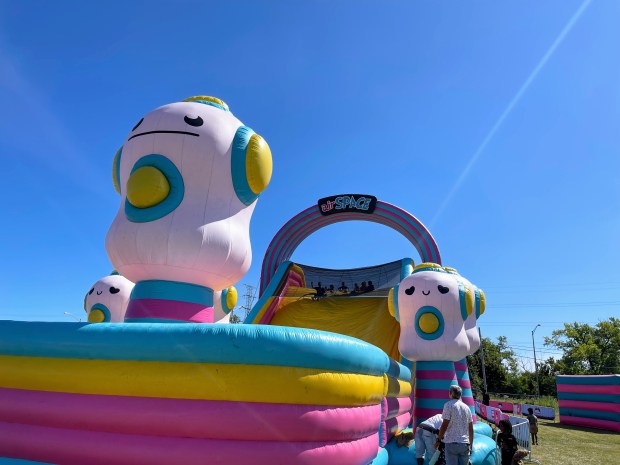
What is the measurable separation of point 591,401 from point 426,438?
1003 centimetres

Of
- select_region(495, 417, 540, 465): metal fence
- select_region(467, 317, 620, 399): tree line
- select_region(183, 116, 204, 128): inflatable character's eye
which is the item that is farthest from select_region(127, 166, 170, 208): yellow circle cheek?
select_region(467, 317, 620, 399): tree line

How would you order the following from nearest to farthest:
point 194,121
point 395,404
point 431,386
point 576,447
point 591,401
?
point 194,121 → point 395,404 → point 431,386 → point 576,447 → point 591,401

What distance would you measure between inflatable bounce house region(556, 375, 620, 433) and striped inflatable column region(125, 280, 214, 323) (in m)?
11.8

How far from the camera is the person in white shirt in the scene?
4.33 metres

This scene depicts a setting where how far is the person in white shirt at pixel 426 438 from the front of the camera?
433cm

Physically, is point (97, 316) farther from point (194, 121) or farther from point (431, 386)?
point (431, 386)

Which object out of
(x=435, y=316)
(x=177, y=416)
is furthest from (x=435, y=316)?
(x=177, y=416)

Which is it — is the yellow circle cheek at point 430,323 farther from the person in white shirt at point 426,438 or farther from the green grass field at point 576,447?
the green grass field at point 576,447

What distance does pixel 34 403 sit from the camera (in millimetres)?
2641

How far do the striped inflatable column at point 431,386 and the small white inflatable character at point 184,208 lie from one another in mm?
3485

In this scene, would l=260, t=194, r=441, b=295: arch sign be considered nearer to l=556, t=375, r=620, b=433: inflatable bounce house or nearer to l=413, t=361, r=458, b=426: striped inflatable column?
l=413, t=361, r=458, b=426: striped inflatable column

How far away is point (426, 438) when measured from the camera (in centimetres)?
450

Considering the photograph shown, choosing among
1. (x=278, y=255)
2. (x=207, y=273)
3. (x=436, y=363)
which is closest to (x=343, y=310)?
(x=278, y=255)

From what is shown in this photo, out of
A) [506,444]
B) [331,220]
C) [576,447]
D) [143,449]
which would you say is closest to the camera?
[143,449]
